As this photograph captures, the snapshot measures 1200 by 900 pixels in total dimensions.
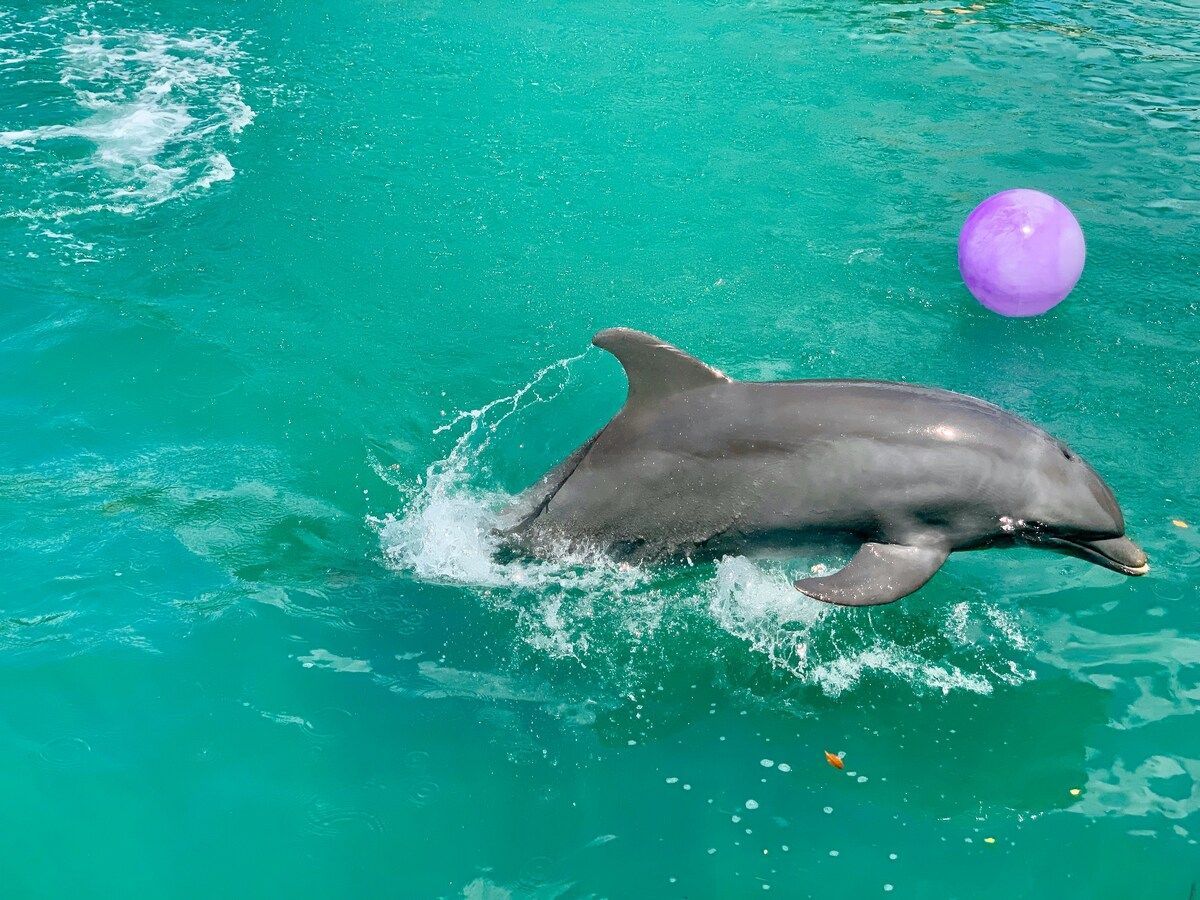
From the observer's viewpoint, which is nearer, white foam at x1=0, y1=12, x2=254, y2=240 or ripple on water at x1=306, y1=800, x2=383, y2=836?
ripple on water at x1=306, y1=800, x2=383, y2=836

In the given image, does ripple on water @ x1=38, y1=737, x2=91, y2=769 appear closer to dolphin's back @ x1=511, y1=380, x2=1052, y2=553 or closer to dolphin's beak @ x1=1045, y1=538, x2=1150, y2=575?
dolphin's back @ x1=511, y1=380, x2=1052, y2=553

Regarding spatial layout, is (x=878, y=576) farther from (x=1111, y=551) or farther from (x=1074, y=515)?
(x=1111, y=551)

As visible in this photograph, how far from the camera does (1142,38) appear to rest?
1706cm

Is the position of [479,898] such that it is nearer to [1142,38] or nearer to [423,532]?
[423,532]

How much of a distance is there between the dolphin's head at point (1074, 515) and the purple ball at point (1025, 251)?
11.9 ft

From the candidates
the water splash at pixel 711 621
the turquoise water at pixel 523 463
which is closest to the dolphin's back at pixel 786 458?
the water splash at pixel 711 621

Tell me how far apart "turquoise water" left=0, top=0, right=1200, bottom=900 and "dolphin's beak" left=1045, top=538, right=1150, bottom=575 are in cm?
80

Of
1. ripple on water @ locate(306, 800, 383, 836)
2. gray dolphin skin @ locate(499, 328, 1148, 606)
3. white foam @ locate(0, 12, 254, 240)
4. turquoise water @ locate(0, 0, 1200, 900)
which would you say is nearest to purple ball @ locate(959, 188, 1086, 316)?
turquoise water @ locate(0, 0, 1200, 900)

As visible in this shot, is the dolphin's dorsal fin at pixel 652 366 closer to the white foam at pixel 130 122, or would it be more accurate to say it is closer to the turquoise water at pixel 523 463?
the turquoise water at pixel 523 463

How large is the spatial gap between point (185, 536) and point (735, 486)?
4.08 metres

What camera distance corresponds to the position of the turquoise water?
6219 mm

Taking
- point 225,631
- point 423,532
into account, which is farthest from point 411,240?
point 225,631

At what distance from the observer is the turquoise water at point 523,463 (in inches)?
245

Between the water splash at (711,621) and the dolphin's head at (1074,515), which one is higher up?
the dolphin's head at (1074,515)
